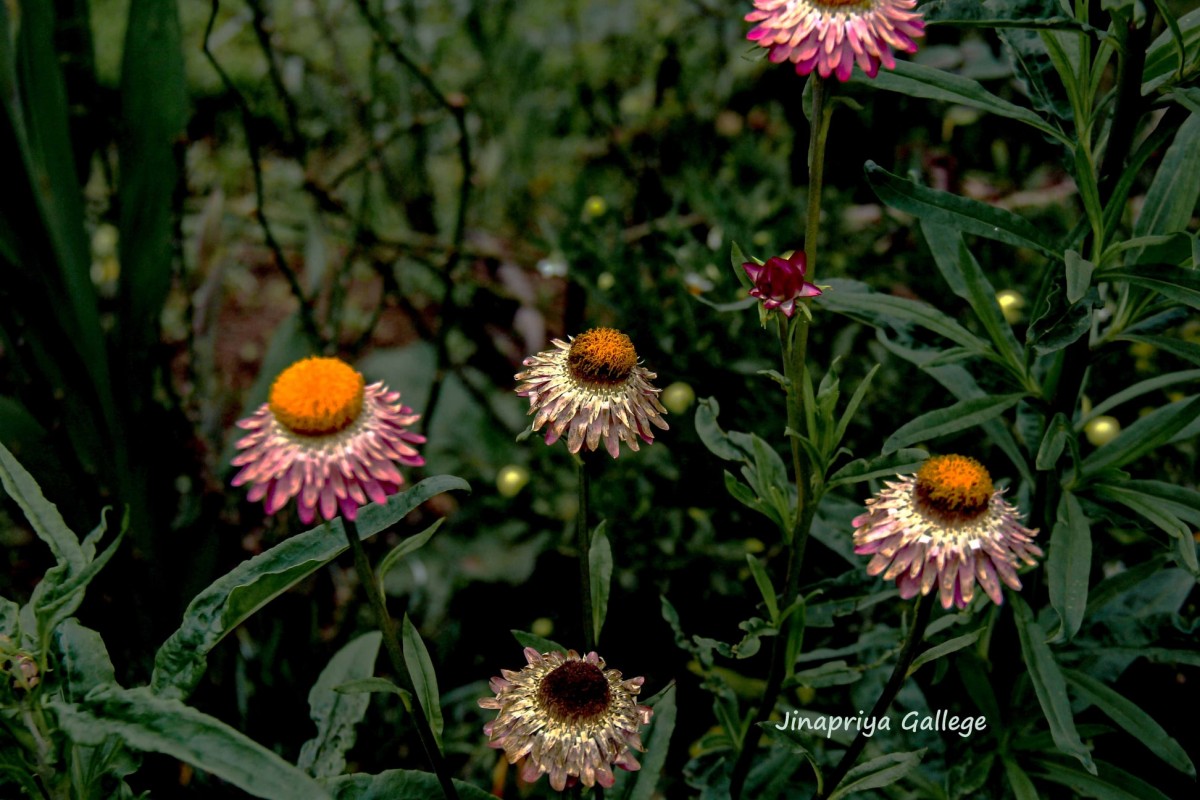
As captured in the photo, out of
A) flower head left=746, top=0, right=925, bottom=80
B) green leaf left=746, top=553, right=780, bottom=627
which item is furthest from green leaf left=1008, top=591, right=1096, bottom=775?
flower head left=746, top=0, right=925, bottom=80

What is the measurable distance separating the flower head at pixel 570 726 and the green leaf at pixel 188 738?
0.60 feet

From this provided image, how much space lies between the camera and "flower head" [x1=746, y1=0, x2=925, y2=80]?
890mm

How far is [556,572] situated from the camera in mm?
1894

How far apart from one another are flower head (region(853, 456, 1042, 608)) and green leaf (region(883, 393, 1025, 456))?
138 millimetres

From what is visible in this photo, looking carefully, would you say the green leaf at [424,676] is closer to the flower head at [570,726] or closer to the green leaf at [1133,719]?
the flower head at [570,726]

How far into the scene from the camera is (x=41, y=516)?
3.28 ft

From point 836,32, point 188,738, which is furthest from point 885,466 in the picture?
point 188,738

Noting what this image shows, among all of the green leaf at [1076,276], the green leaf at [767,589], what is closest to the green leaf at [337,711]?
the green leaf at [767,589]

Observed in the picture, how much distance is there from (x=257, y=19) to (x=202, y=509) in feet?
2.66

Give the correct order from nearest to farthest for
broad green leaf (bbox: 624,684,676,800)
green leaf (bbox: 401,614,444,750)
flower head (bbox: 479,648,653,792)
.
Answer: flower head (bbox: 479,648,653,792) < green leaf (bbox: 401,614,444,750) < broad green leaf (bbox: 624,684,676,800)

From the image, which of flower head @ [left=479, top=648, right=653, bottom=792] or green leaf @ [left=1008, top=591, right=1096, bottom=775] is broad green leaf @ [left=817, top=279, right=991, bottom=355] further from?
flower head @ [left=479, top=648, right=653, bottom=792]

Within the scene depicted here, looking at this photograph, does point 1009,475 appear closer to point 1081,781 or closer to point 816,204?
point 1081,781

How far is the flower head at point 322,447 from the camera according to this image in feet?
2.91

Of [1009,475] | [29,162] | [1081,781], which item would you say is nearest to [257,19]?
[29,162]
